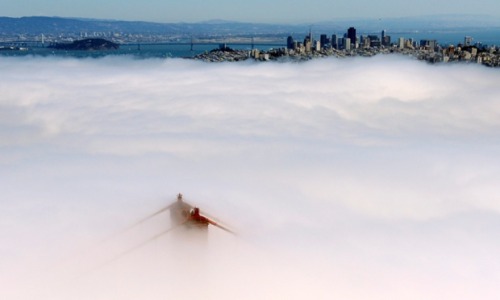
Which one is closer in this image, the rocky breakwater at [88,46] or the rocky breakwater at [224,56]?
the rocky breakwater at [224,56]

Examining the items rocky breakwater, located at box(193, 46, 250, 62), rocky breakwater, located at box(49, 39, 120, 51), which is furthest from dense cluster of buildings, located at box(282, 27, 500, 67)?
rocky breakwater, located at box(49, 39, 120, 51)

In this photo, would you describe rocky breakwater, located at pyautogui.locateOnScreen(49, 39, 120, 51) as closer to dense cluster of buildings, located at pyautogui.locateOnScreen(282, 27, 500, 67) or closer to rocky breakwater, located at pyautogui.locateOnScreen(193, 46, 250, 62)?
rocky breakwater, located at pyautogui.locateOnScreen(193, 46, 250, 62)

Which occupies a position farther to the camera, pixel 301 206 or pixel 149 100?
pixel 149 100

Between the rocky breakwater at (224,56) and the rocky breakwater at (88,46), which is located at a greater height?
the rocky breakwater at (88,46)

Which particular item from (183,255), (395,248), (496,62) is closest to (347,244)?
(395,248)

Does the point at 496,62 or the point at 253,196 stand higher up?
the point at 496,62

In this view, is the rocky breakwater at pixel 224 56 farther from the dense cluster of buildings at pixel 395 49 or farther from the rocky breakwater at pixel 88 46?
the rocky breakwater at pixel 88 46

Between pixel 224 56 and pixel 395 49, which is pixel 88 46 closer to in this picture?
pixel 224 56

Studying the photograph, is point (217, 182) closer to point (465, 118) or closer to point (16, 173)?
point (16, 173)

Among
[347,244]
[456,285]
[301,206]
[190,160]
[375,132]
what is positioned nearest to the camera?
[456,285]

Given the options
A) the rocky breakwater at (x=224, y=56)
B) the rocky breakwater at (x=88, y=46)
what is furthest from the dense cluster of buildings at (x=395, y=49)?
the rocky breakwater at (x=88, y=46)

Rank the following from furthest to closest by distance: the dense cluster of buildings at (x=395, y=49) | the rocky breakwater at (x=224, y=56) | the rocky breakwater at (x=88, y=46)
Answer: the rocky breakwater at (x=88, y=46) < the rocky breakwater at (x=224, y=56) < the dense cluster of buildings at (x=395, y=49)
